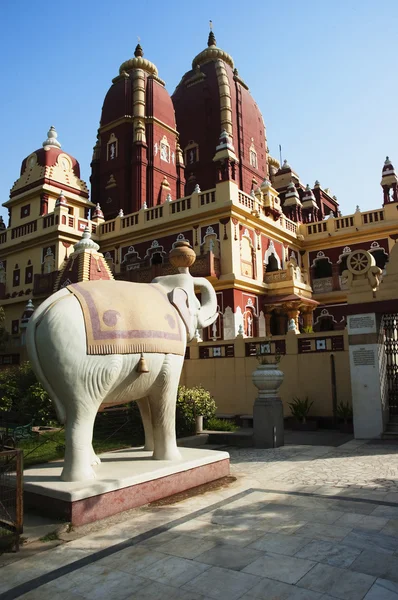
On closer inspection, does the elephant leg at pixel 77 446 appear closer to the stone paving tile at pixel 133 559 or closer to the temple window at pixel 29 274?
the stone paving tile at pixel 133 559

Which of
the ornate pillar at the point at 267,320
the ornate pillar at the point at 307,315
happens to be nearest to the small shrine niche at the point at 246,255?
the ornate pillar at the point at 267,320

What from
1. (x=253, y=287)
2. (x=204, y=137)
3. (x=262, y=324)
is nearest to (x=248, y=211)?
(x=253, y=287)

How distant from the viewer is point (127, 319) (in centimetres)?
543

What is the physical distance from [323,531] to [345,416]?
23.5 ft

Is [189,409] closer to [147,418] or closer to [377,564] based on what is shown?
[147,418]

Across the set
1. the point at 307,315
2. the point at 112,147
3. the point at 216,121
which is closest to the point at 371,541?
the point at 307,315

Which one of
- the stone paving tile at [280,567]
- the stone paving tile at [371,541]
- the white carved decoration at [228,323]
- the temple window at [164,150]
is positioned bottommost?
the stone paving tile at [371,541]

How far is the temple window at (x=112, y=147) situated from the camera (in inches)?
1125

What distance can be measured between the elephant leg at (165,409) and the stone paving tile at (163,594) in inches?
105

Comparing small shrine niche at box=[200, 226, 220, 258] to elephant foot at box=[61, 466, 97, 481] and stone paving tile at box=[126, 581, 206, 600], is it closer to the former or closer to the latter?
elephant foot at box=[61, 466, 97, 481]

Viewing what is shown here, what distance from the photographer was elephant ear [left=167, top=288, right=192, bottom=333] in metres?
6.27

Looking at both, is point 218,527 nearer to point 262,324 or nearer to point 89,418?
point 89,418

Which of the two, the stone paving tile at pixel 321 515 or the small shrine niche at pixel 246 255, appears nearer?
the stone paving tile at pixel 321 515

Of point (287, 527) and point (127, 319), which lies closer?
point (287, 527)
